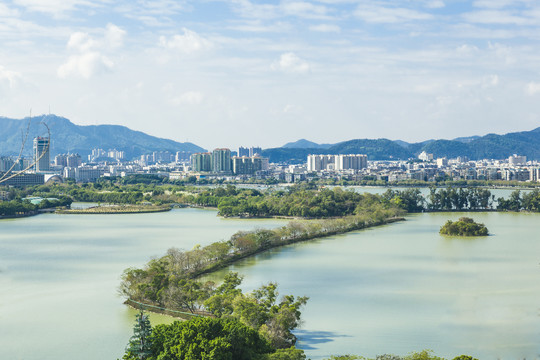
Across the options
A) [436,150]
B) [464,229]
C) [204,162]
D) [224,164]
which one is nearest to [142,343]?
[464,229]

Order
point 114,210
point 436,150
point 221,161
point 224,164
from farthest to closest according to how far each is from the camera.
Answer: point 436,150
point 224,164
point 221,161
point 114,210

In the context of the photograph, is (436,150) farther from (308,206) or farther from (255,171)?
(308,206)

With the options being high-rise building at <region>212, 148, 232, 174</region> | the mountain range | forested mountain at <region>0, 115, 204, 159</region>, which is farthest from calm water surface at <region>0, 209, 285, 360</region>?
forested mountain at <region>0, 115, 204, 159</region>

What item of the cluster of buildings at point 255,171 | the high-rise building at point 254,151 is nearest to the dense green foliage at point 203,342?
the cluster of buildings at point 255,171

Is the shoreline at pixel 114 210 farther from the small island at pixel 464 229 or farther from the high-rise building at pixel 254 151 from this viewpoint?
the high-rise building at pixel 254 151

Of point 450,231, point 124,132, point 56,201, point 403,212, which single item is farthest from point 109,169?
point 124,132
